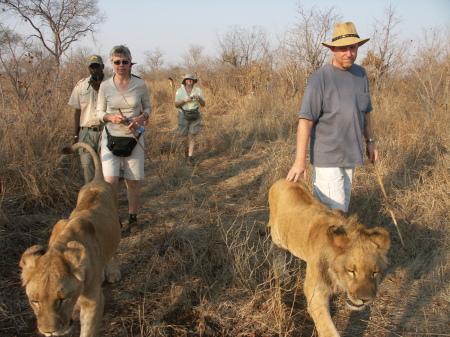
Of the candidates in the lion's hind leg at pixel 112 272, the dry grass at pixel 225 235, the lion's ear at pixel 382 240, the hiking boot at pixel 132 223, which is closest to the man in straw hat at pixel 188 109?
the dry grass at pixel 225 235

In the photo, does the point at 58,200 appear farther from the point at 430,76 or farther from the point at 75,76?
the point at 430,76

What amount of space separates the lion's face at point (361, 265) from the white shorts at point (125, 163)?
8.75 feet

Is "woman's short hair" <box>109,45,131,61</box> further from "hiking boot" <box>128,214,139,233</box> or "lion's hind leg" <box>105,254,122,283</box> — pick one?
"lion's hind leg" <box>105,254,122,283</box>

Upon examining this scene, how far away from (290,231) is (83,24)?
26402 mm

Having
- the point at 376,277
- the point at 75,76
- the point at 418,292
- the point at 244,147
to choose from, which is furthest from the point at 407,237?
the point at 75,76

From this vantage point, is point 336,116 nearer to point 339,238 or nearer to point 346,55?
point 346,55

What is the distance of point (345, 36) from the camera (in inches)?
122

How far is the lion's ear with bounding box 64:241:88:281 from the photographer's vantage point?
2039 millimetres

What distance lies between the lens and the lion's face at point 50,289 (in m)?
1.89

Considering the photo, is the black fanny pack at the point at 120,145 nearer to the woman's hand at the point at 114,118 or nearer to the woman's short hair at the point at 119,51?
the woman's hand at the point at 114,118

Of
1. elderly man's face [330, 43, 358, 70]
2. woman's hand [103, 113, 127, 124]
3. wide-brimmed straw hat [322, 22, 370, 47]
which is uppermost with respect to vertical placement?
wide-brimmed straw hat [322, 22, 370, 47]

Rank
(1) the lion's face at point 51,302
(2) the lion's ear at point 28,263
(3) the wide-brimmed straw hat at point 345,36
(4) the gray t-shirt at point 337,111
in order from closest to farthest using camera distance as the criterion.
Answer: (1) the lion's face at point 51,302 → (2) the lion's ear at point 28,263 → (3) the wide-brimmed straw hat at point 345,36 → (4) the gray t-shirt at point 337,111

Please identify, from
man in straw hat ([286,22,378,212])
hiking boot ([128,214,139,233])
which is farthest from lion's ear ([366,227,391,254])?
hiking boot ([128,214,139,233])

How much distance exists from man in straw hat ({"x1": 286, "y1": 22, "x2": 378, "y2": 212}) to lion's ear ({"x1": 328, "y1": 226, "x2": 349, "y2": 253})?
97 cm
